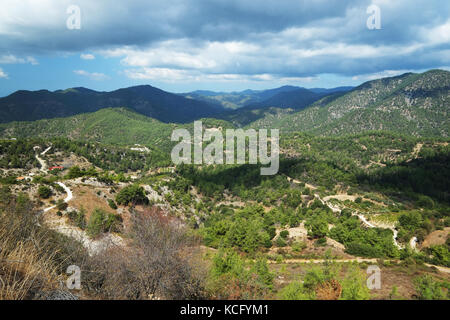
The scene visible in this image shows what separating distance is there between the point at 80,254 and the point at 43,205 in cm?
2953

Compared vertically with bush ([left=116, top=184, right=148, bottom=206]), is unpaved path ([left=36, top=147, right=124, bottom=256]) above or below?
above

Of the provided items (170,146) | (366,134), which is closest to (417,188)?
(366,134)

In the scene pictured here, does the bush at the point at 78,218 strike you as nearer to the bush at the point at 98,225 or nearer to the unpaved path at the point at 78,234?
the unpaved path at the point at 78,234

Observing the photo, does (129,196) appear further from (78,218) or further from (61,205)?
(78,218)

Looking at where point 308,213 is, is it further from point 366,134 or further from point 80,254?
point 366,134

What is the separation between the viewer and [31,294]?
5742mm

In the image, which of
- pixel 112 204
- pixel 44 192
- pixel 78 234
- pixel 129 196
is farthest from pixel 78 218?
pixel 78 234

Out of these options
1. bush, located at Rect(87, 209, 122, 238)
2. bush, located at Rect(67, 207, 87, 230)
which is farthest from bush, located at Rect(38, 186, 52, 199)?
bush, located at Rect(87, 209, 122, 238)

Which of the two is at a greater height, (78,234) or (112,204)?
(78,234)

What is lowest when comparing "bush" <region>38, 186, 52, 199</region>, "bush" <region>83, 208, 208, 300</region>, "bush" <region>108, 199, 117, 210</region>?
"bush" <region>108, 199, 117, 210</region>

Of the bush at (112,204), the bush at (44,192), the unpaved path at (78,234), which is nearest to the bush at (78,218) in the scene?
→ the unpaved path at (78,234)

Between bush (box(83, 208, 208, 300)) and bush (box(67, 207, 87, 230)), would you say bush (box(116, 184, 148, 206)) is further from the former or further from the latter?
bush (box(83, 208, 208, 300))

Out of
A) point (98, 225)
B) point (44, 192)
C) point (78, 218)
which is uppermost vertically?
point (44, 192)

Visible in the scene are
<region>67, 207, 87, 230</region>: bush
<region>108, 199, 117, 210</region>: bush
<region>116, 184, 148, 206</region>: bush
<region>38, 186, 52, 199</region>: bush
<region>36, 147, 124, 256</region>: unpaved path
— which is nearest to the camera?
<region>36, 147, 124, 256</region>: unpaved path
